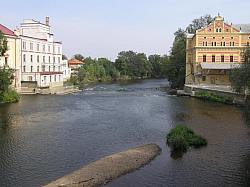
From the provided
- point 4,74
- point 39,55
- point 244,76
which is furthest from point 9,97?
point 244,76

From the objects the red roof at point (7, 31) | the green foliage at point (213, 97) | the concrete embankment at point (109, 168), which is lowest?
the concrete embankment at point (109, 168)

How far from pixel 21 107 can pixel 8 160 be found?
16432mm

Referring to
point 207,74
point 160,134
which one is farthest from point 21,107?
point 207,74

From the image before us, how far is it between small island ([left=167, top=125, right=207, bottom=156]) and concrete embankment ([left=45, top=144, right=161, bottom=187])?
32.4 inches

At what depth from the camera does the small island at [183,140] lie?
17.6m

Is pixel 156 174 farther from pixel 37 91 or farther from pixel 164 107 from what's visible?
pixel 37 91

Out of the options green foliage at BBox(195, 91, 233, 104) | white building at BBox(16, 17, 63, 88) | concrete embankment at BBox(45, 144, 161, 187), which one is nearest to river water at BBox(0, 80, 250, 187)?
concrete embankment at BBox(45, 144, 161, 187)

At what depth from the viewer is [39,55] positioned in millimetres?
52125

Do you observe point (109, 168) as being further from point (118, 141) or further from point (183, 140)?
point (118, 141)

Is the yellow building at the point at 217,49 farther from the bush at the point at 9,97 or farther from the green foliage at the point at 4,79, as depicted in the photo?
the green foliage at the point at 4,79

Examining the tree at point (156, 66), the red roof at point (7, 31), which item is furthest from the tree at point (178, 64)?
the tree at point (156, 66)

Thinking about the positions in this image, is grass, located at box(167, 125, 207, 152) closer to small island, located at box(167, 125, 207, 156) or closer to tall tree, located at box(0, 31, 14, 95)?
small island, located at box(167, 125, 207, 156)

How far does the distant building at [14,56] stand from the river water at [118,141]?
1371 centimetres

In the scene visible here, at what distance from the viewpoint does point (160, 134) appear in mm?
21188
